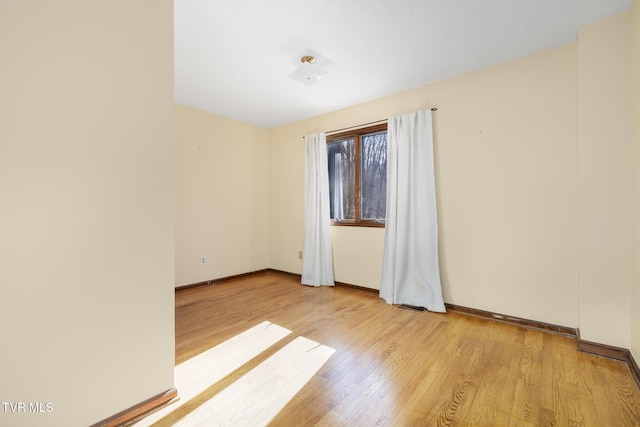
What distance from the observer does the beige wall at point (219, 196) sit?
141 inches

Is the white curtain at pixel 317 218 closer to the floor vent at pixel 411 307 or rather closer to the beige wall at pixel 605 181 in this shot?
the floor vent at pixel 411 307

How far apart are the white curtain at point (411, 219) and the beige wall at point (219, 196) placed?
2.27 m

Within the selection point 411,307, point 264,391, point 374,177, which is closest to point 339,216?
point 374,177

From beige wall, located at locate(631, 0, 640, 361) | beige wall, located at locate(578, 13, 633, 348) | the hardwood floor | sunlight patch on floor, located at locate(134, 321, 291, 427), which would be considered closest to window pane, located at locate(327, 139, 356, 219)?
the hardwood floor

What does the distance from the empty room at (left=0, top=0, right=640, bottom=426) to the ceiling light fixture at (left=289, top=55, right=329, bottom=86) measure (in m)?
Result: 0.02

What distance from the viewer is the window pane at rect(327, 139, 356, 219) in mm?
3711

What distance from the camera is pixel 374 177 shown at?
350 centimetres

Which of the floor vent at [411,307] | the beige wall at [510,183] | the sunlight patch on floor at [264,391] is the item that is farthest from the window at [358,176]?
the sunlight patch on floor at [264,391]

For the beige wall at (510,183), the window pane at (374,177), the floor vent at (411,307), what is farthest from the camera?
the window pane at (374,177)

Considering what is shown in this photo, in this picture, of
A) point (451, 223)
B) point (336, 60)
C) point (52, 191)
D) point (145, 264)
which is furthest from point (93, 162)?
point (451, 223)

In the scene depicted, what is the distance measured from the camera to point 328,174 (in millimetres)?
3898

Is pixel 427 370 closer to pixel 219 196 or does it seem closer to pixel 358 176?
pixel 358 176

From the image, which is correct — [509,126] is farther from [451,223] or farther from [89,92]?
[89,92]

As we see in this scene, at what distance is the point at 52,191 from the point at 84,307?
52 cm
